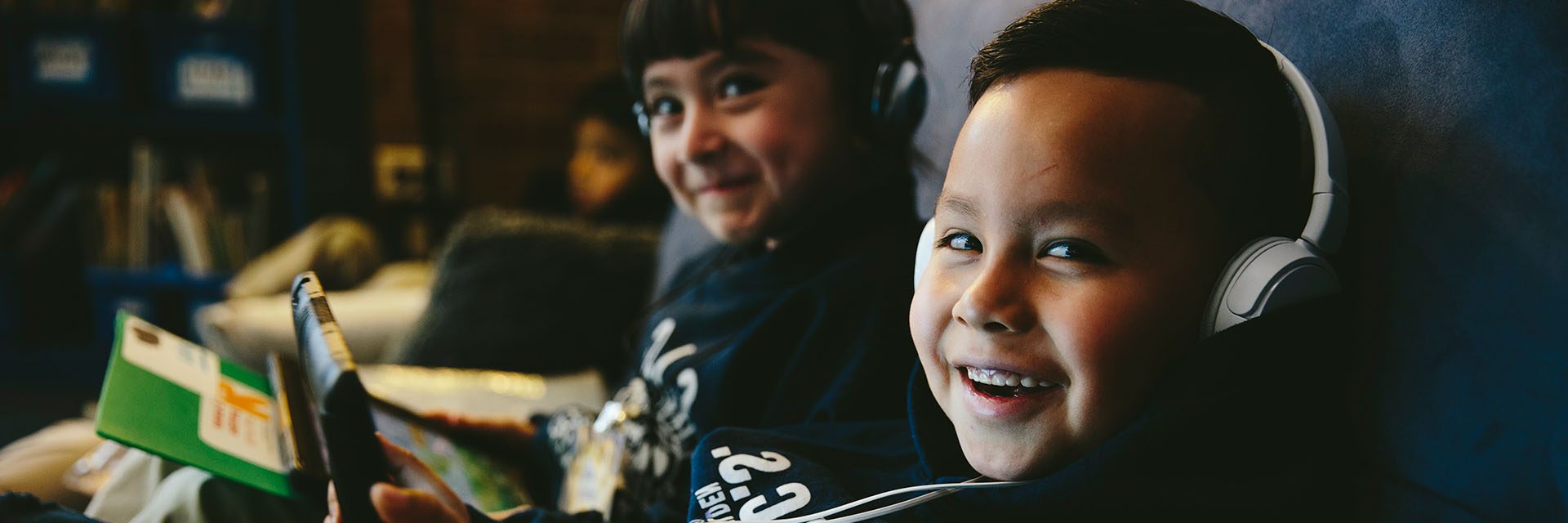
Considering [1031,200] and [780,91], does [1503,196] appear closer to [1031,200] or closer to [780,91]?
[1031,200]

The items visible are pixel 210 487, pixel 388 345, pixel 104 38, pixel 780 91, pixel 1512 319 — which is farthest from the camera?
pixel 104 38

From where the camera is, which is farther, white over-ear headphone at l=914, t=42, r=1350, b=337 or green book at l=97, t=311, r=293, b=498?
green book at l=97, t=311, r=293, b=498

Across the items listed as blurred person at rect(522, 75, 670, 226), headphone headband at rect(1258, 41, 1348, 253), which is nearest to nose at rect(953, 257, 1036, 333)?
headphone headband at rect(1258, 41, 1348, 253)

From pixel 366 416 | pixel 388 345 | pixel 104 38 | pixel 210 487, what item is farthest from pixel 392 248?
pixel 366 416

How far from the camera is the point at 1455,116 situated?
1.52ft

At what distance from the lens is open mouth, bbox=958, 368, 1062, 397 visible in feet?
1.64

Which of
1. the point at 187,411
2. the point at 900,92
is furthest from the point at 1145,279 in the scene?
the point at 187,411

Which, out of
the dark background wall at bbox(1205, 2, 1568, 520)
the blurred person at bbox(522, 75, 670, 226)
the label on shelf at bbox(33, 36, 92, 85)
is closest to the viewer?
the dark background wall at bbox(1205, 2, 1568, 520)

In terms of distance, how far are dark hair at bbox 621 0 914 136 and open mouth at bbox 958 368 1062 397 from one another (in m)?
0.37

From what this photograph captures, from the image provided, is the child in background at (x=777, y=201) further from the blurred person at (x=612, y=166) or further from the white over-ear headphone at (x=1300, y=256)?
the blurred person at (x=612, y=166)

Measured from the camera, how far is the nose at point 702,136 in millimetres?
865

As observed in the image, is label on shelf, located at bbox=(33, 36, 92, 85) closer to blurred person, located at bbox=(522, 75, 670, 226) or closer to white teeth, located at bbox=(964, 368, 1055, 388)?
blurred person, located at bbox=(522, 75, 670, 226)

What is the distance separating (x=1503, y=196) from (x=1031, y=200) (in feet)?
0.66

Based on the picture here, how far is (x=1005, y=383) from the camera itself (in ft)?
1.66
